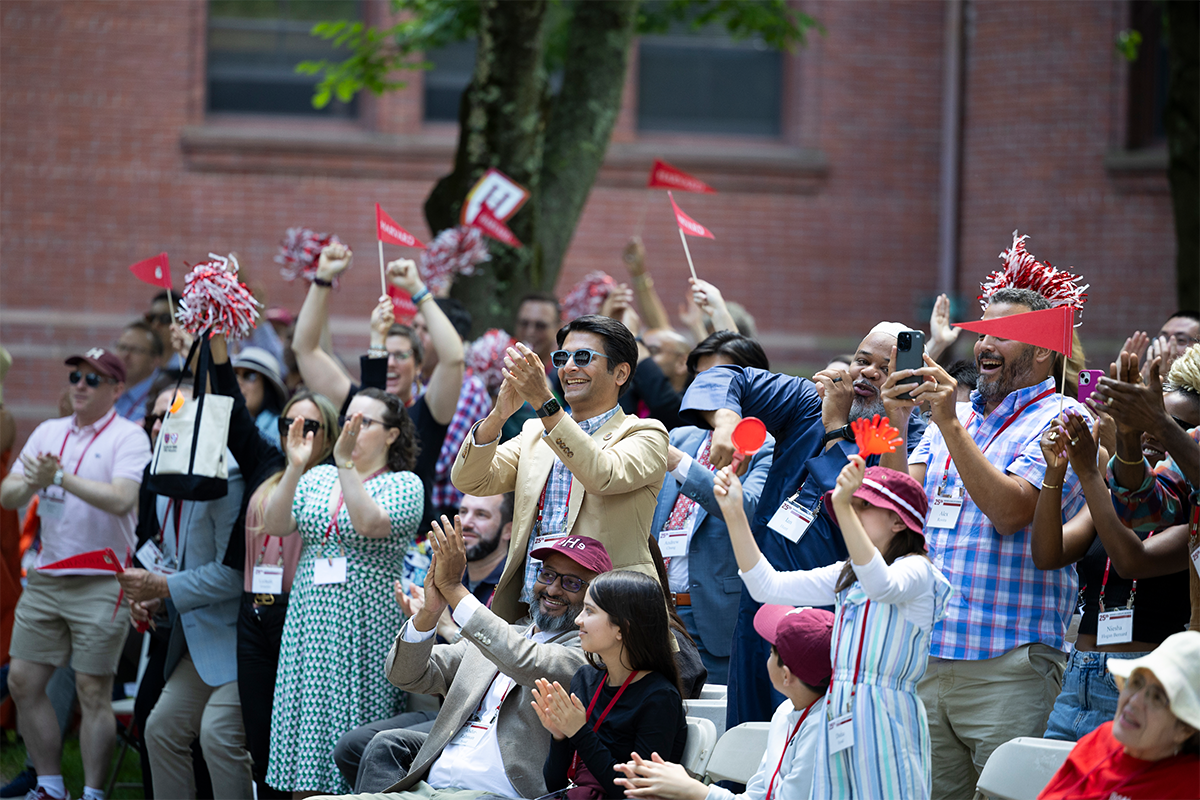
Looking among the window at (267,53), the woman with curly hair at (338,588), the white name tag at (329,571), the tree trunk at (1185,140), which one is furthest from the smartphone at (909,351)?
the window at (267,53)

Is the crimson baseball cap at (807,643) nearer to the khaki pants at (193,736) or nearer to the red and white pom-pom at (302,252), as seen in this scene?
the khaki pants at (193,736)

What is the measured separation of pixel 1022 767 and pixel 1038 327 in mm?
1246

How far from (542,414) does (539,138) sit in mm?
4155

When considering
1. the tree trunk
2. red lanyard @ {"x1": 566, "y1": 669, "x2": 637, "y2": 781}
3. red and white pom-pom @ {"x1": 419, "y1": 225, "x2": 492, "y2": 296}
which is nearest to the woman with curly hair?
red lanyard @ {"x1": 566, "y1": 669, "x2": 637, "y2": 781}

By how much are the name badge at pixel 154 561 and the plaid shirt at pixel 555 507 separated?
74.4 inches

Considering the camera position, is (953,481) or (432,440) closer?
(953,481)

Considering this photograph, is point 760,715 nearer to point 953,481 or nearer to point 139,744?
point 953,481

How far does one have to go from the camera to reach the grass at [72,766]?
618cm

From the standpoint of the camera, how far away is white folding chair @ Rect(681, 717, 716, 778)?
12.3ft

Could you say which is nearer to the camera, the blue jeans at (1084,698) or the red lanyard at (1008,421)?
the blue jeans at (1084,698)

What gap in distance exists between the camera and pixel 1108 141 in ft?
36.8

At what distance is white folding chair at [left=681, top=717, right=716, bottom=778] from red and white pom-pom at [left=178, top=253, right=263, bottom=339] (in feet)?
8.81

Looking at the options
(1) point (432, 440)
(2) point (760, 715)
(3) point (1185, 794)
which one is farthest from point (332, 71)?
(3) point (1185, 794)

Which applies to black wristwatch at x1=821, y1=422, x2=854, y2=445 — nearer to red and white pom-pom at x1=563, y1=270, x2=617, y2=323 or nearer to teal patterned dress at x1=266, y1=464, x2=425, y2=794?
teal patterned dress at x1=266, y1=464, x2=425, y2=794
